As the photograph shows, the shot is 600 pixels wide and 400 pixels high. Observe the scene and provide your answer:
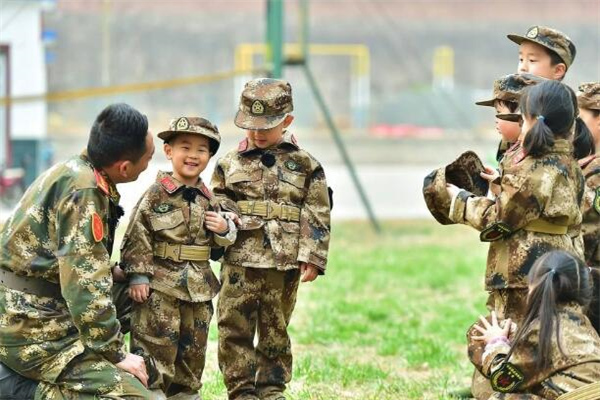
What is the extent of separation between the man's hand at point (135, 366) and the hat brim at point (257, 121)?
1.24m

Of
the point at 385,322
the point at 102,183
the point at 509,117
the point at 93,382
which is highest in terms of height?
the point at 509,117

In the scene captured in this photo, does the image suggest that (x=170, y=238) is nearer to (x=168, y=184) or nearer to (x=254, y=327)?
(x=168, y=184)

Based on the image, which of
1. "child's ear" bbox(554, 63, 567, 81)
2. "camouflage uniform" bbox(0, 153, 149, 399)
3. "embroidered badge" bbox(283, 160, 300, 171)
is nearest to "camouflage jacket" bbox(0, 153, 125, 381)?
"camouflage uniform" bbox(0, 153, 149, 399)

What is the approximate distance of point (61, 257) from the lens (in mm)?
4637

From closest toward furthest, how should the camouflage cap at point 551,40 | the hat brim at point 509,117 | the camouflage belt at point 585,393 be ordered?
the camouflage belt at point 585,393 → the hat brim at point 509,117 → the camouflage cap at point 551,40

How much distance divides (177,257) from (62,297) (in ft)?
1.99

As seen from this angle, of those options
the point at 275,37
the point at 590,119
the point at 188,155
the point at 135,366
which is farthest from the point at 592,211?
the point at 275,37

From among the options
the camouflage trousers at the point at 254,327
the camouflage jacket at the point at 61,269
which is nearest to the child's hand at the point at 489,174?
the camouflage trousers at the point at 254,327

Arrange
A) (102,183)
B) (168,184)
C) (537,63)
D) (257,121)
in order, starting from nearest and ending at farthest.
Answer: (102,183) < (168,184) < (257,121) < (537,63)

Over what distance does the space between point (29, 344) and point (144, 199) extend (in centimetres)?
87

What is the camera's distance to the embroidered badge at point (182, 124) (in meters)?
5.23

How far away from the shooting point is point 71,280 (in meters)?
4.61

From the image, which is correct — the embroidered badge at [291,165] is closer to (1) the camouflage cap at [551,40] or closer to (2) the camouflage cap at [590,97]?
(1) the camouflage cap at [551,40]

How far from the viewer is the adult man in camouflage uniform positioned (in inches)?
183
